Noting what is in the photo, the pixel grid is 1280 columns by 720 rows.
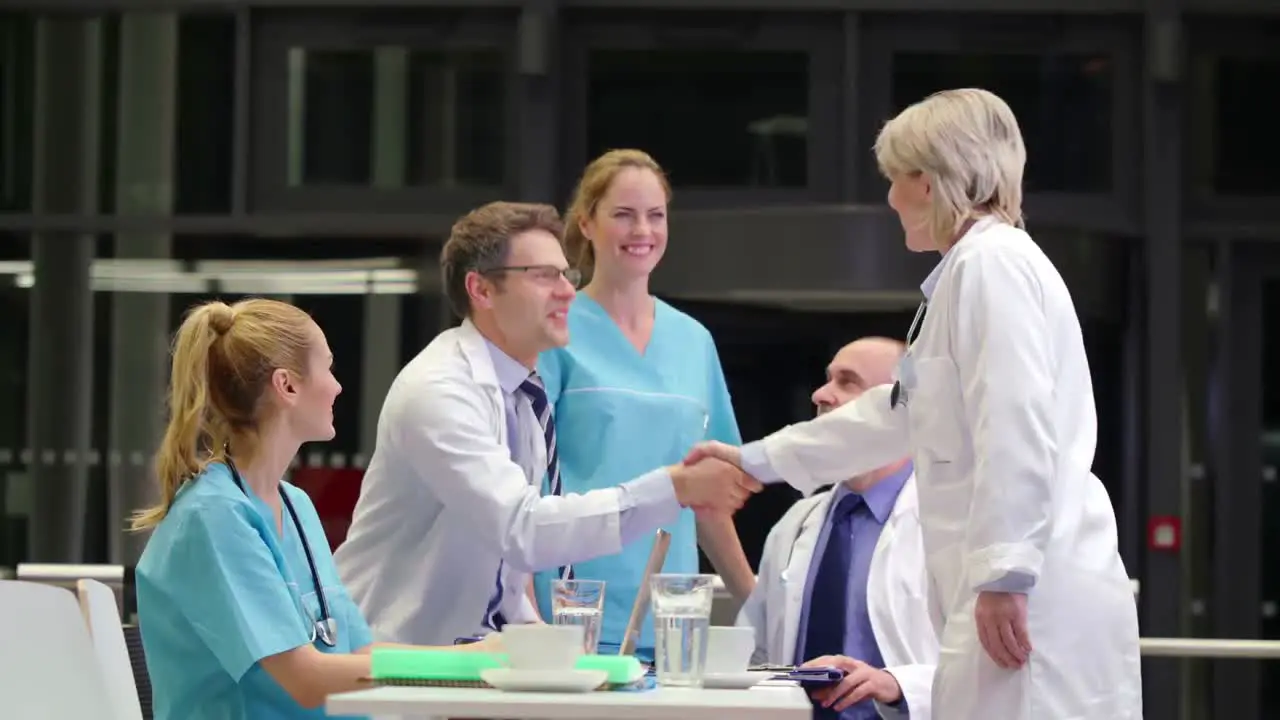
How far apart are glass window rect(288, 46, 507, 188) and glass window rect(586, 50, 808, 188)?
33cm

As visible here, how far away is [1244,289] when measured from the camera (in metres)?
5.86

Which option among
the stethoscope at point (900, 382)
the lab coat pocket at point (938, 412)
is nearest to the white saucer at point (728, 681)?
the lab coat pocket at point (938, 412)

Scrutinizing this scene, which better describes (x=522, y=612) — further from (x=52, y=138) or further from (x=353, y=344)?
(x=52, y=138)

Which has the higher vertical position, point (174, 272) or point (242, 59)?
point (242, 59)

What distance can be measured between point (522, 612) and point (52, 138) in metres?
3.75

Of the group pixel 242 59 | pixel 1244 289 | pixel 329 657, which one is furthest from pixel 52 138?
pixel 329 657

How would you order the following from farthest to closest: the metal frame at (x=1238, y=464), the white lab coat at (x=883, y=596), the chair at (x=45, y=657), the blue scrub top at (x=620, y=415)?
the metal frame at (x=1238, y=464), the blue scrub top at (x=620, y=415), the white lab coat at (x=883, y=596), the chair at (x=45, y=657)

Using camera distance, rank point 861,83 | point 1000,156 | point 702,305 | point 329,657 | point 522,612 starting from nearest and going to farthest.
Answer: point 329,657, point 1000,156, point 522,612, point 702,305, point 861,83

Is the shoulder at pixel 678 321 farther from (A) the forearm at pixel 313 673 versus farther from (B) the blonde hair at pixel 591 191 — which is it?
(A) the forearm at pixel 313 673

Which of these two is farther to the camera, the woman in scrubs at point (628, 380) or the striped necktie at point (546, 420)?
the woman in scrubs at point (628, 380)

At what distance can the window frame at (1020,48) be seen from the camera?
5.90 m

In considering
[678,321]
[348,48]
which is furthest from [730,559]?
[348,48]

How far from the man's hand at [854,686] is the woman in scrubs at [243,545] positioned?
0.62 m

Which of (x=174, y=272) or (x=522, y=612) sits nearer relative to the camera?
(x=522, y=612)
